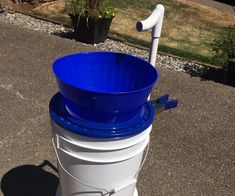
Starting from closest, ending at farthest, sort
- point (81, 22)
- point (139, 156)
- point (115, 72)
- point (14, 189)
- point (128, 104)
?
1. point (128, 104)
2. point (139, 156)
3. point (115, 72)
4. point (14, 189)
5. point (81, 22)

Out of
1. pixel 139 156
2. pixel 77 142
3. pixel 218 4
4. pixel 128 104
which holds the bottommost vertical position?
pixel 218 4

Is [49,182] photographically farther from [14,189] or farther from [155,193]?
[155,193]

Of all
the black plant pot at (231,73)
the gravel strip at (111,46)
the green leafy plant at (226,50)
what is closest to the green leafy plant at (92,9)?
the gravel strip at (111,46)

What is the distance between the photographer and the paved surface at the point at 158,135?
300 cm

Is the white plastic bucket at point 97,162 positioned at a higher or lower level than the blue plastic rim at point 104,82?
lower

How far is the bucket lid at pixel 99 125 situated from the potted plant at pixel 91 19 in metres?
3.68

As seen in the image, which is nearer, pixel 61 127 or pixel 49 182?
pixel 61 127

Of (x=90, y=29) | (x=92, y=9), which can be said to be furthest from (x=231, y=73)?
(x=92, y=9)

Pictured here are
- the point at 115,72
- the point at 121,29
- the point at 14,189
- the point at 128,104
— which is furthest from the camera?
the point at 121,29

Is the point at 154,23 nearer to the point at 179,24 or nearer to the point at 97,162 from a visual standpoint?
the point at 97,162

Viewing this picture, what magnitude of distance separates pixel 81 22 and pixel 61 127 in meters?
3.91

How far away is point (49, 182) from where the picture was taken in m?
2.92

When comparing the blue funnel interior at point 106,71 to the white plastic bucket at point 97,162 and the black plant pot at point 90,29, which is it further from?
the black plant pot at point 90,29

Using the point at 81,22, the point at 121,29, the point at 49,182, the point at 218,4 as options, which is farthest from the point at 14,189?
the point at 218,4
